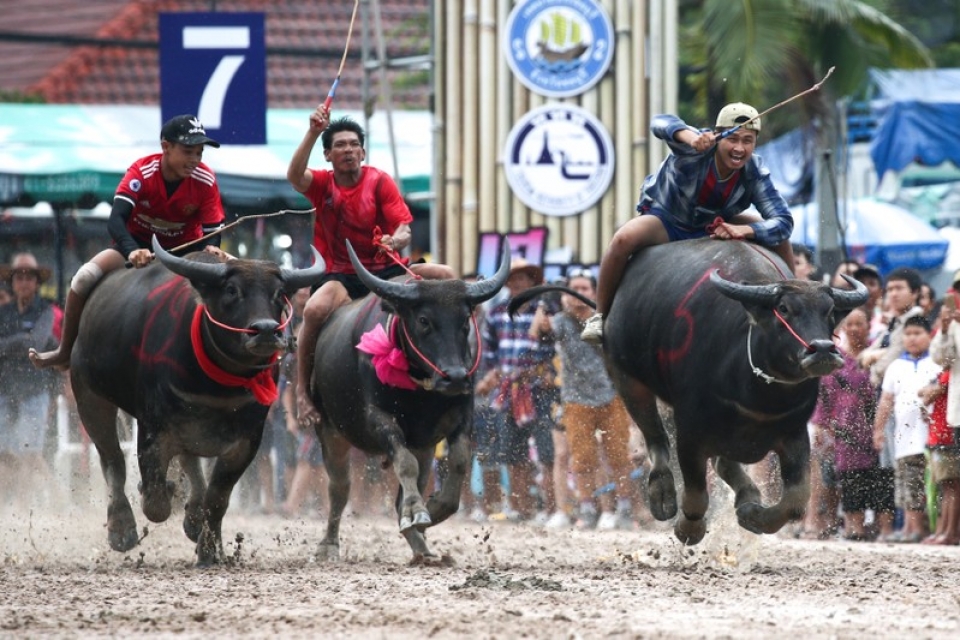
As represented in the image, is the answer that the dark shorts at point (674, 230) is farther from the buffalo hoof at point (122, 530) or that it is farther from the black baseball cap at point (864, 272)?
the black baseball cap at point (864, 272)

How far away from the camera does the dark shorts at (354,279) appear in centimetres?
1091

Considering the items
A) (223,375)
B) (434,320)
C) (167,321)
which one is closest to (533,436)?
(434,320)

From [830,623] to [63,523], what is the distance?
710cm

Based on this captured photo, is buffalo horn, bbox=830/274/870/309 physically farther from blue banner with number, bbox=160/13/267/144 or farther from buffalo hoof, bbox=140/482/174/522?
blue banner with number, bbox=160/13/267/144

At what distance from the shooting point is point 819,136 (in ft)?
66.9

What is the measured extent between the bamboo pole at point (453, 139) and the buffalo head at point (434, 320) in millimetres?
6219

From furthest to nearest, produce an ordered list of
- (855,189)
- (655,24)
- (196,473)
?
(855,189)
(655,24)
(196,473)

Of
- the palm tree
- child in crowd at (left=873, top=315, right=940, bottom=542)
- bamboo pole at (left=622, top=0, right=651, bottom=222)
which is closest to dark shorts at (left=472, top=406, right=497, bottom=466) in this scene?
bamboo pole at (left=622, top=0, right=651, bottom=222)

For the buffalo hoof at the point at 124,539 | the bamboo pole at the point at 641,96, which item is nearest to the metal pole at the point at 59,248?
the bamboo pole at the point at 641,96

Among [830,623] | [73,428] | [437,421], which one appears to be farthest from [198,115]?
[830,623]

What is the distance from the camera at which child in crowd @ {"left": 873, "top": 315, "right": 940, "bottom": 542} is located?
40.1ft

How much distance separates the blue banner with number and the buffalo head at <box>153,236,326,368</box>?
4.82m

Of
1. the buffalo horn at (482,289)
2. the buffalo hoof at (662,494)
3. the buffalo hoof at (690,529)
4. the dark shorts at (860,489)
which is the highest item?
the buffalo horn at (482,289)

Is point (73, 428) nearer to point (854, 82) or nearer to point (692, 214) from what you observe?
point (692, 214)
